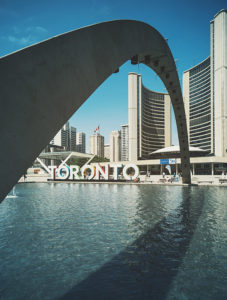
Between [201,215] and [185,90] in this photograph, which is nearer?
[201,215]

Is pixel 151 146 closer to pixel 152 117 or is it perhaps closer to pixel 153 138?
pixel 153 138

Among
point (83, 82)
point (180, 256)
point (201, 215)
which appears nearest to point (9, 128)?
point (83, 82)

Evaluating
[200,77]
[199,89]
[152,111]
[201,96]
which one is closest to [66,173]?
[152,111]

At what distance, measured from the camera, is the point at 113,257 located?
20.6 ft

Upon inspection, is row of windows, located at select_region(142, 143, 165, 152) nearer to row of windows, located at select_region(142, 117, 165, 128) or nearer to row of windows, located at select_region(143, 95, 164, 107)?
row of windows, located at select_region(142, 117, 165, 128)

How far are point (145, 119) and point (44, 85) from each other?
4960 inches

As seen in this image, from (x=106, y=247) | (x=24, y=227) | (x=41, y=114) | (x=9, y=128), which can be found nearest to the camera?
(x=9, y=128)

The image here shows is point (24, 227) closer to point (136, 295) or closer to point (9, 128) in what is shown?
point (136, 295)

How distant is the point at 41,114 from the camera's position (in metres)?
3.56

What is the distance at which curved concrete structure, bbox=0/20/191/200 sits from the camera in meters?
3.04

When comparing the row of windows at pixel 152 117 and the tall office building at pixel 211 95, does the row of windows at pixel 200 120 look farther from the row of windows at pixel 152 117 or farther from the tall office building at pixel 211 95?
the row of windows at pixel 152 117

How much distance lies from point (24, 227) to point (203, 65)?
488ft

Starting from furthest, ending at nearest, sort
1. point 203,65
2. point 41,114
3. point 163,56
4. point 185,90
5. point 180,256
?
point 185,90
point 203,65
point 163,56
point 180,256
point 41,114

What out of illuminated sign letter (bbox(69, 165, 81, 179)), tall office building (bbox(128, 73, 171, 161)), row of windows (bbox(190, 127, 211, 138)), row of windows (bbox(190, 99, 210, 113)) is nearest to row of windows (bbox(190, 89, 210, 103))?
row of windows (bbox(190, 99, 210, 113))
